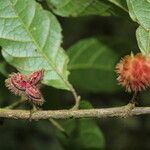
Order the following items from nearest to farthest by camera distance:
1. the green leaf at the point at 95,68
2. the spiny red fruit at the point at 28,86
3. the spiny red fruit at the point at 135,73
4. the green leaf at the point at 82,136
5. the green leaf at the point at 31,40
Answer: the spiny red fruit at the point at 135,73 → the spiny red fruit at the point at 28,86 → the green leaf at the point at 31,40 → the green leaf at the point at 82,136 → the green leaf at the point at 95,68

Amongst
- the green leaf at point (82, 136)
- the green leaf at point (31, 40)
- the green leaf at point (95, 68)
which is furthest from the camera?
the green leaf at point (95, 68)

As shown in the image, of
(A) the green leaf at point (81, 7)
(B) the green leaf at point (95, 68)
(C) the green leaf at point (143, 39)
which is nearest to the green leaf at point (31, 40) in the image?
(A) the green leaf at point (81, 7)

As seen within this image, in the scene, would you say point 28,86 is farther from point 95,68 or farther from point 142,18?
point 95,68

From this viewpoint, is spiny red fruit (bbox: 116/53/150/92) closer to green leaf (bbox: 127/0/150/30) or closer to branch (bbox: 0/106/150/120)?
branch (bbox: 0/106/150/120)

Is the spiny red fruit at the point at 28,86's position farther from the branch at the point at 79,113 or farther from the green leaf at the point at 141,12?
the green leaf at the point at 141,12

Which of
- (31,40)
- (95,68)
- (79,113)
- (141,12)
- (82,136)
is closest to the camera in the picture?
(79,113)

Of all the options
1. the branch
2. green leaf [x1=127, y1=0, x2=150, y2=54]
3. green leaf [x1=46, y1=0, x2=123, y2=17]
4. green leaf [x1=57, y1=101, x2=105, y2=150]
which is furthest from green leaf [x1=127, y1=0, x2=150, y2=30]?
green leaf [x1=57, y1=101, x2=105, y2=150]

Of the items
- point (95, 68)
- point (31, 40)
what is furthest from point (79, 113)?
point (95, 68)

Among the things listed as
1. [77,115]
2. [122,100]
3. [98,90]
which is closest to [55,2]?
[77,115]
